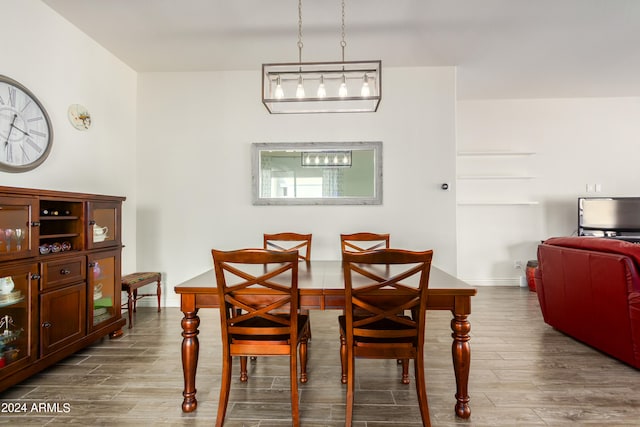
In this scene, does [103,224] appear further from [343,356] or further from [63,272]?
[343,356]

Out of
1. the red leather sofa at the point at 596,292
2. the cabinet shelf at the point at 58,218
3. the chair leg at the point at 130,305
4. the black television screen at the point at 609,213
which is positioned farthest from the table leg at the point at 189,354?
the black television screen at the point at 609,213

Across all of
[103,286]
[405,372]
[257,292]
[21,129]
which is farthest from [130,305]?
[405,372]

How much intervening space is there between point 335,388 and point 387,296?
792 millimetres

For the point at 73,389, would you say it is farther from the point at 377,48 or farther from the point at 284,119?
the point at 377,48

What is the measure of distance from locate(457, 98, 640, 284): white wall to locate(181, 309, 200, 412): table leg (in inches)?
165

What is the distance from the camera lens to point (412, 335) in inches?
61.6

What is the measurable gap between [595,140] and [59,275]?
21.5 ft

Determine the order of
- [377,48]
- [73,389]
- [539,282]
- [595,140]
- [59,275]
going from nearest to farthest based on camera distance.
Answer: [73,389]
[59,275]
[539,282]
[377,48]
[595,140]

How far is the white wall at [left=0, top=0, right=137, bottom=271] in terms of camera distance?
238 cm

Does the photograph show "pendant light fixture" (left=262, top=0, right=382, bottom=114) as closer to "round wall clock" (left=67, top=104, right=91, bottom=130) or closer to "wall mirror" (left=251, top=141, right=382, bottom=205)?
"wall mirror" (left=251, top=141, right=382, bottom=205)

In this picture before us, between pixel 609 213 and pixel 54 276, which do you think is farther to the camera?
pixel 609 213

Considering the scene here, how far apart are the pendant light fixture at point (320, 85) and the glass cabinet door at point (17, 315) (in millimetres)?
1856

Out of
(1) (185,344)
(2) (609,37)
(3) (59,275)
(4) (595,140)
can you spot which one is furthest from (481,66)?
(3) (59,275)

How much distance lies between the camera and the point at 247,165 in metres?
3.71
